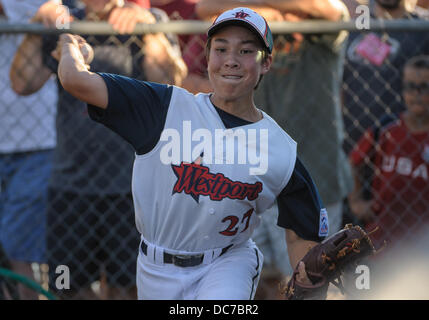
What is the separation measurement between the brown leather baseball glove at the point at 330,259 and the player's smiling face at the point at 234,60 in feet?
2.06

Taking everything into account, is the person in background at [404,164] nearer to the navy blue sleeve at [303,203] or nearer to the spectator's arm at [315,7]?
the spectator's arm at [315,7]

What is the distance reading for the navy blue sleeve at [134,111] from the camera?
87.7 inches

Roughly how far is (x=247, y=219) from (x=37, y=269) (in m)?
2.02

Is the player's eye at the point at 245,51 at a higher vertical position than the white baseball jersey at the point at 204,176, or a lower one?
higher

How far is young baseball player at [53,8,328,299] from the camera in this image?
7.43ft

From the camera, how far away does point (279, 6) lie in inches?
123

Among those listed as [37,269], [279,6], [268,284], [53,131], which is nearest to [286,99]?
[279,6]

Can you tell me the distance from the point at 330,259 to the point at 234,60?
2.52ft

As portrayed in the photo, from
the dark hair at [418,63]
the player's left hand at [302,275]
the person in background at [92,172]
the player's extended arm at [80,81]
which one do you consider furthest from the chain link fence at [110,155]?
the player's left hand at [302,275]

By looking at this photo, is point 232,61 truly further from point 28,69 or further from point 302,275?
point 28,69

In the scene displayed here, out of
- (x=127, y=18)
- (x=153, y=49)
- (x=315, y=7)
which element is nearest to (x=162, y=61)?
(x=153, y=49)

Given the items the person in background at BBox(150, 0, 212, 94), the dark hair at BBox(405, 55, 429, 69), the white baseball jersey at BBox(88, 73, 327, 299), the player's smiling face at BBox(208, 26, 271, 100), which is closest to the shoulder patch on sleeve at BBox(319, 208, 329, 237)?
the white baseball jersey at BBox(88, 73, 327, 299)

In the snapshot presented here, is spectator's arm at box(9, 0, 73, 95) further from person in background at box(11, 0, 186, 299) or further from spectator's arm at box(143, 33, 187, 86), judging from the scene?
spectator's arm at box(143, 33, 187, 86)

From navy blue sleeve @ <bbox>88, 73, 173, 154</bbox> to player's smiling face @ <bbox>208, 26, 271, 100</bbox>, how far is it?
23 centimetres
